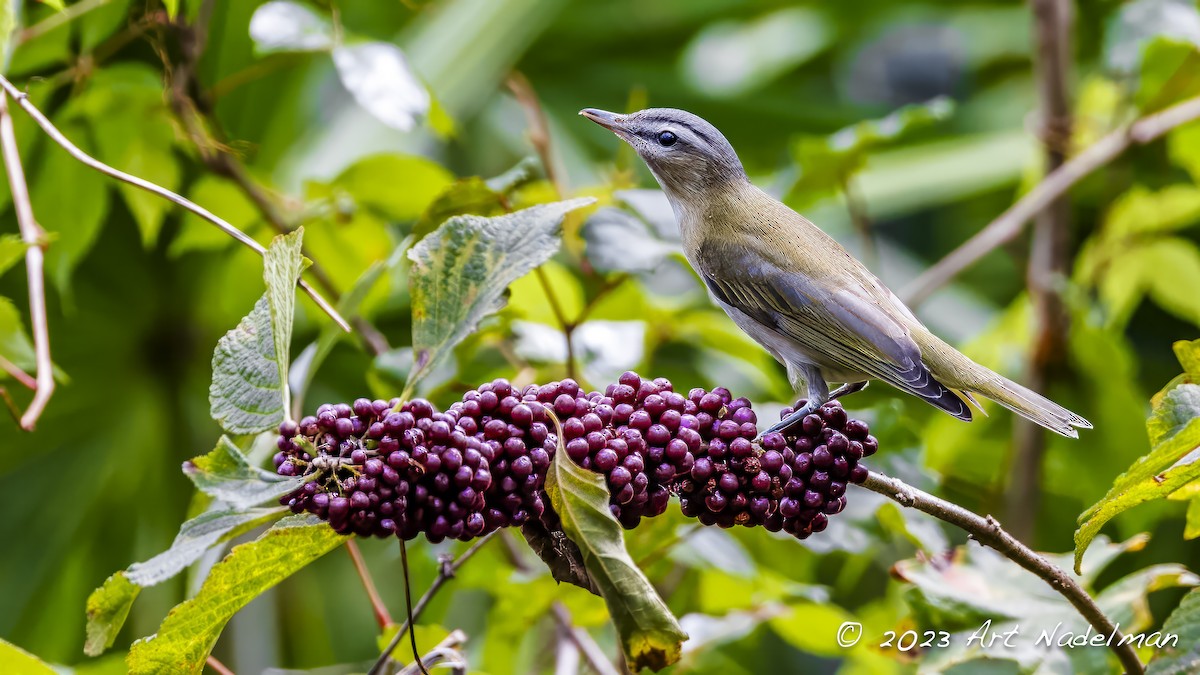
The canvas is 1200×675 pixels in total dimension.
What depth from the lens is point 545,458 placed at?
98 centimetres

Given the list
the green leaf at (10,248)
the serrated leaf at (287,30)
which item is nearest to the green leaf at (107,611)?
the green leaf at (10,248)

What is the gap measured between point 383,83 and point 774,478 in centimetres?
90

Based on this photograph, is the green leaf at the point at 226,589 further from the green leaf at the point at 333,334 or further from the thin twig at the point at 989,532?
the thin twig at the point at 989,532

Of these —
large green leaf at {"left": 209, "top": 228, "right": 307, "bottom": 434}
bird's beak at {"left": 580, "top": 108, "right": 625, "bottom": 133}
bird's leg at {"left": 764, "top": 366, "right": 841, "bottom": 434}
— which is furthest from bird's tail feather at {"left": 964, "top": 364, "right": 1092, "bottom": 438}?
large green leaf at {"left": 209, "top": 228, "right": 307, "bottom": 434}

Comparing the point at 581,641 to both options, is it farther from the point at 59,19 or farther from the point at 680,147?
the point at 59,19

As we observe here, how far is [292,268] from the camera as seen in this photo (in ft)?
3.17

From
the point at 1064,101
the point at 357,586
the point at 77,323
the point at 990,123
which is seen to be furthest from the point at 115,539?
the point at 990,123

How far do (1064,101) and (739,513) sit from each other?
5.99ft

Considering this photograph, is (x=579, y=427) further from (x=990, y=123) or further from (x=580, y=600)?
(x=990, y=123)

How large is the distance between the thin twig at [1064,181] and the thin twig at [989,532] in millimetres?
1041

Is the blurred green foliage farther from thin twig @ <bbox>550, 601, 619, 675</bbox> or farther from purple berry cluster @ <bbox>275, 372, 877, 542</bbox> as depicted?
purple berry cluster @ <bbox>275, 372, 877, 542</bbox>

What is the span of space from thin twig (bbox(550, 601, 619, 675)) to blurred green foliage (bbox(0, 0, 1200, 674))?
47mm

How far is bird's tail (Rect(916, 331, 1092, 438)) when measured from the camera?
144cm

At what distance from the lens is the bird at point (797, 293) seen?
1459 millimetres
